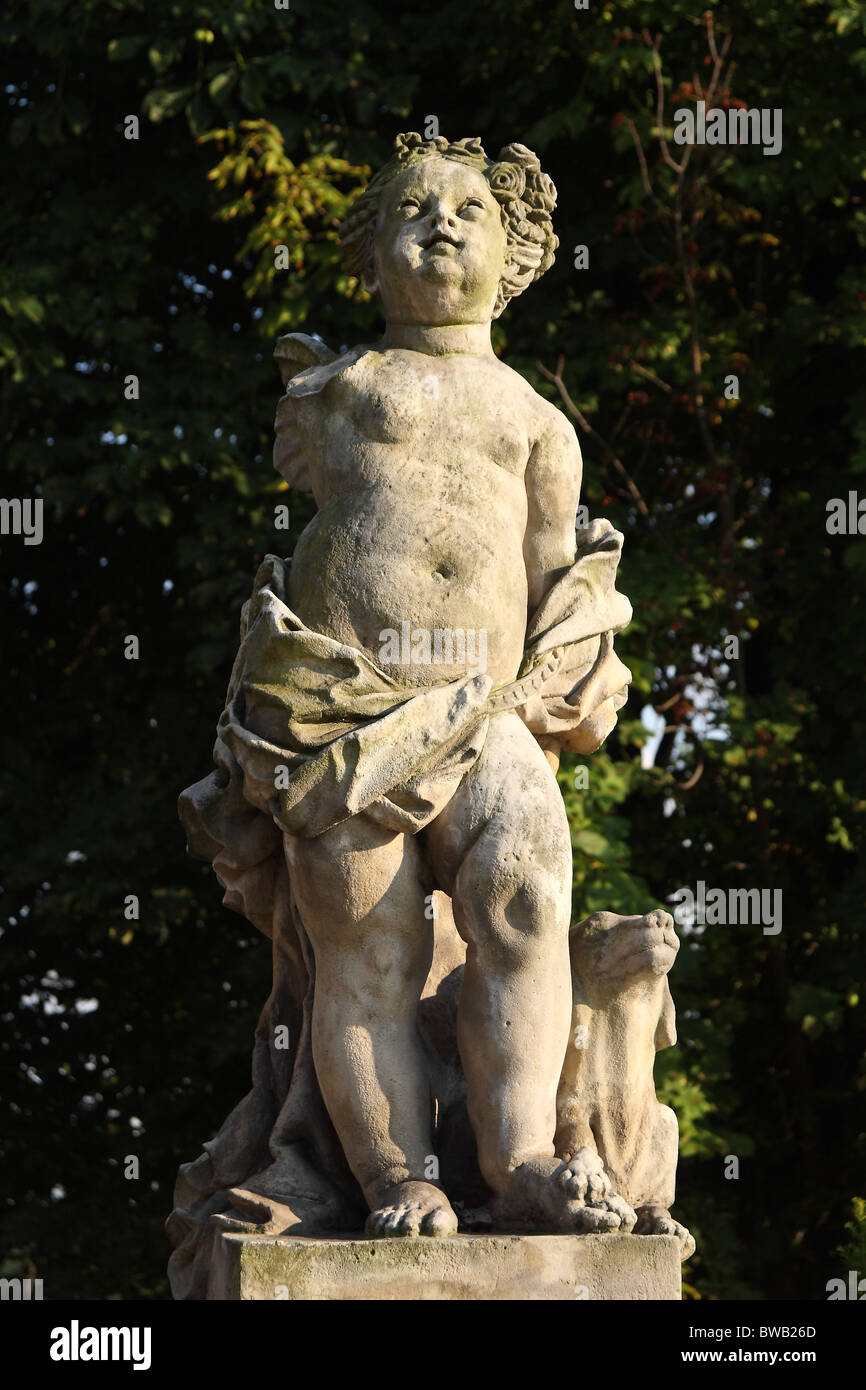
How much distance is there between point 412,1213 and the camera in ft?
16.9

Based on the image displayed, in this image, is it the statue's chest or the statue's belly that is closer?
the statue's belly

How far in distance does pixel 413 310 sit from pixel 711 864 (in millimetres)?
5973

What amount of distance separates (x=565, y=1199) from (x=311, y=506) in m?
6.00

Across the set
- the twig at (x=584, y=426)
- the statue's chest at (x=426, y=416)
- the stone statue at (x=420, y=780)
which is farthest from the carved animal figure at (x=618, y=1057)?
the twig at (x=584, y=426)

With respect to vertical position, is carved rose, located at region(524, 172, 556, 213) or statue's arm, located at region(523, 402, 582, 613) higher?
carved rose, located at region(524, 172, 556, 213)

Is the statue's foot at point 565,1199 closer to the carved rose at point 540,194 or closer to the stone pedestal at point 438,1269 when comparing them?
the stone pedestal at point 438,1269

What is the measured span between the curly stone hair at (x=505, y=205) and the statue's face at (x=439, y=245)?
0.06 meters

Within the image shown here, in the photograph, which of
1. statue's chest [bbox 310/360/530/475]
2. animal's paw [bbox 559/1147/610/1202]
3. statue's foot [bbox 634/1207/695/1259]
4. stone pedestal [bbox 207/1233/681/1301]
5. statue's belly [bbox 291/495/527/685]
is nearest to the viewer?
stone pedestal [bbox 207/1233/681/1301]

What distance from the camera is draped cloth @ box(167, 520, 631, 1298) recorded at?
5414 mm

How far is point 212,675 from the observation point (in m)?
11.1

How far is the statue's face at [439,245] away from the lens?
19.6ft

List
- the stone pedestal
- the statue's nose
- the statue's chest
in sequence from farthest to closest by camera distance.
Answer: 1. the statue's nose
2. the statue's chest
3. the stone pedestal

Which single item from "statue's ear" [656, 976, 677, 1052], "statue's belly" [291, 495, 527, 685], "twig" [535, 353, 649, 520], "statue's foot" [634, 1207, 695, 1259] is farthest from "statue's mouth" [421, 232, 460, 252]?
"twig" [535, 353, 649, 520]

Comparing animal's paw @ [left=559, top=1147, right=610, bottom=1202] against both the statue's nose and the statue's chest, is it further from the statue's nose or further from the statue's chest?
the statue's nose
